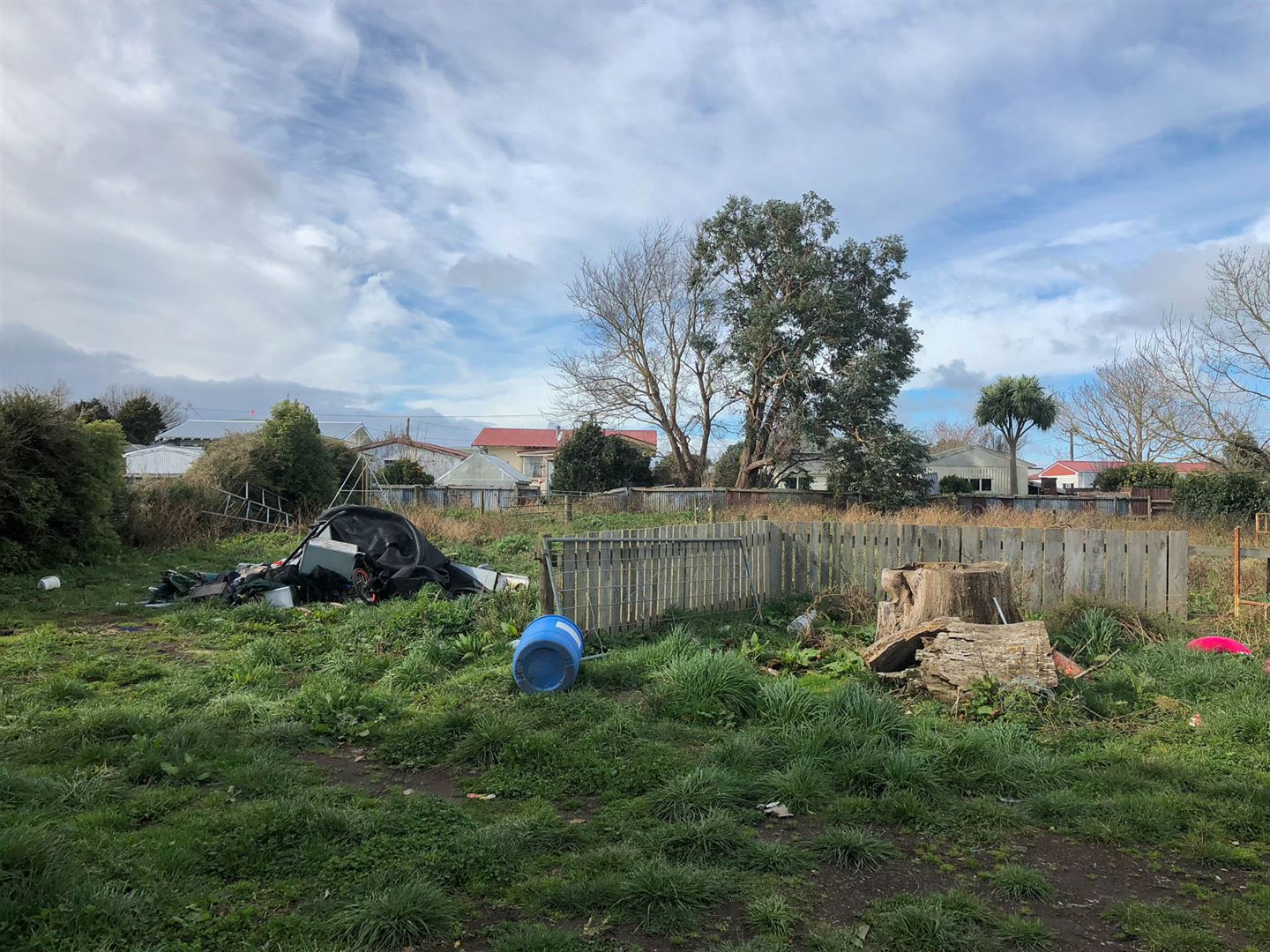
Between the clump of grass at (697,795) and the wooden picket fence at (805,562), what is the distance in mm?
3150

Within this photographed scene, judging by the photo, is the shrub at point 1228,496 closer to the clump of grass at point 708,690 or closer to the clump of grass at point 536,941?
the clump of grass at point 708,690

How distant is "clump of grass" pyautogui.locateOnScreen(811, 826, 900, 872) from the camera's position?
11.4ft

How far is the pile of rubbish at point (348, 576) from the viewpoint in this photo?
33.1 feet

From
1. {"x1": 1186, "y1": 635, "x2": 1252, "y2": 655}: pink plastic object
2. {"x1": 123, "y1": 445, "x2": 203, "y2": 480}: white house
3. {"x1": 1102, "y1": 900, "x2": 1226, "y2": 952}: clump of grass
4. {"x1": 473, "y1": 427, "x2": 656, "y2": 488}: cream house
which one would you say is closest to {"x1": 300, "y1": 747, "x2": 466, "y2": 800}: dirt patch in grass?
{"x1": 1102, "y1": 900, "x2": 1226, "y2": 952}: clump of grass

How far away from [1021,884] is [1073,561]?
7179 mm

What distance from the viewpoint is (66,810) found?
3.73 meters

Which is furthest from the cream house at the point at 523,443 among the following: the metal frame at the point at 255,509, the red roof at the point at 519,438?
the metal frame at the point at 255,509

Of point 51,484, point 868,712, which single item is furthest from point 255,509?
point 868,712

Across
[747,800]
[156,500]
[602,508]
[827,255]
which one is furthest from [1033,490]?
[747,800]

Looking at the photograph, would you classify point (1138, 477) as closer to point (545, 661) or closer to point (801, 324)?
point (801, 324)

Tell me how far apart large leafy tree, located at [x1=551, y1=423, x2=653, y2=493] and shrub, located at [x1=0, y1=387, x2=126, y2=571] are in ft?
67.7

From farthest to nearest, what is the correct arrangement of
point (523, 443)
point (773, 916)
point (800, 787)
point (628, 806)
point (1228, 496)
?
point (523, 443) < point (1228, 496) < point (800, 787) < point (628, 806) < point (773, 916)

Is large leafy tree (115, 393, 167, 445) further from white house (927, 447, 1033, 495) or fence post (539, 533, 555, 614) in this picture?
white house (927, 447, 1033, 495)

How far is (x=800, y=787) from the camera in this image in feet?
13.7
